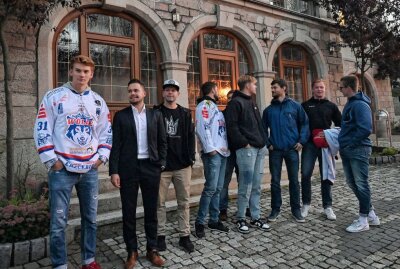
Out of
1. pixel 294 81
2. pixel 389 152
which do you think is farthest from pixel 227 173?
pixel 389 152

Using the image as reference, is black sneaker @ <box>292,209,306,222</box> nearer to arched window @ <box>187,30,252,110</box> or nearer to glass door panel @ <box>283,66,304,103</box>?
arched window @ <box>187,30,252,110</box>

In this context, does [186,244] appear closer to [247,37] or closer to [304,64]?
[247,37]

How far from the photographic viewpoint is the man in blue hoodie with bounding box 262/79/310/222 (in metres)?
4.28

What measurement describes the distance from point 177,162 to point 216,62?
461cm

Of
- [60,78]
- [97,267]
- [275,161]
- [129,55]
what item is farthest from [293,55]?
[97,267]

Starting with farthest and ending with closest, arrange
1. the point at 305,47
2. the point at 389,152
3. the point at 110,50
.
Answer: the point at 305,47
the point at 389,152
the point at 110,50

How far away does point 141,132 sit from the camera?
322 centimetres

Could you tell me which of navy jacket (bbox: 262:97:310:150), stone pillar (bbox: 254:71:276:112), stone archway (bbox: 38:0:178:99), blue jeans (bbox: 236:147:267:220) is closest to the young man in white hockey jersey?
blue jeans (bbox: 236:147:267:220)

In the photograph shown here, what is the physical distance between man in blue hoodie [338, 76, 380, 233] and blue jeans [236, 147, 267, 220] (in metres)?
1.08

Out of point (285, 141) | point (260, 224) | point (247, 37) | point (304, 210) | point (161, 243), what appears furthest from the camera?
point (247, 37)

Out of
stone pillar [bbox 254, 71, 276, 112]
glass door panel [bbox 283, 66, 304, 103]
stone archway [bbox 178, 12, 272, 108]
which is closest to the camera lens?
stone archway [bbox 178, 12, 272, 108]

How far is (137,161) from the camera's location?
313 cm

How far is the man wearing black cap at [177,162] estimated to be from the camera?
11.3 feet

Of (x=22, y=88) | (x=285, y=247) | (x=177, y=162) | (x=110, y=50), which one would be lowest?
(x=285, y=247)
